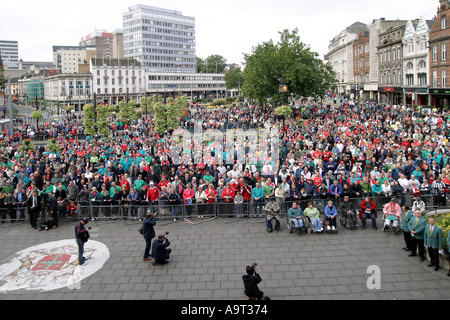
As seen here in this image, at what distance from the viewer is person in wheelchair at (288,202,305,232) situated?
12984 mm

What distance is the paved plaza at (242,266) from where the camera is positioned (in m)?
9.07

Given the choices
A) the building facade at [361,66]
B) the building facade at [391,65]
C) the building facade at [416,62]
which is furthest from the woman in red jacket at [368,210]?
the building facade at [361,66]

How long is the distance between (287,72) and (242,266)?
43.4m

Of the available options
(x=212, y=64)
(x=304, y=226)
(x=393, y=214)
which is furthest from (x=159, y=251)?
(x=212, y=64)

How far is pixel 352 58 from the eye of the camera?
8294 centimetres

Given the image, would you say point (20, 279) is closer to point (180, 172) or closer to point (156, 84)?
point (180, 172)

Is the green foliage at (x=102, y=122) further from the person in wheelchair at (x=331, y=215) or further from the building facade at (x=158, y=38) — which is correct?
the building facade at (x=158, y=38)

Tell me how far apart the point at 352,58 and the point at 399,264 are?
7995 centimetres

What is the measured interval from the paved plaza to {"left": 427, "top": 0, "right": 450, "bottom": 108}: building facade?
3773 cm

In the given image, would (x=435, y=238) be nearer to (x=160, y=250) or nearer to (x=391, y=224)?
(x=391, y=224)

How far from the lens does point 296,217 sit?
13.0 m

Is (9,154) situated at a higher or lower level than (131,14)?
lower

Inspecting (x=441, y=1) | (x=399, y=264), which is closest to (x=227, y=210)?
(x=399, y=264)

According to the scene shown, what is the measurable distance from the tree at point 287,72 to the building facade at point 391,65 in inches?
431
